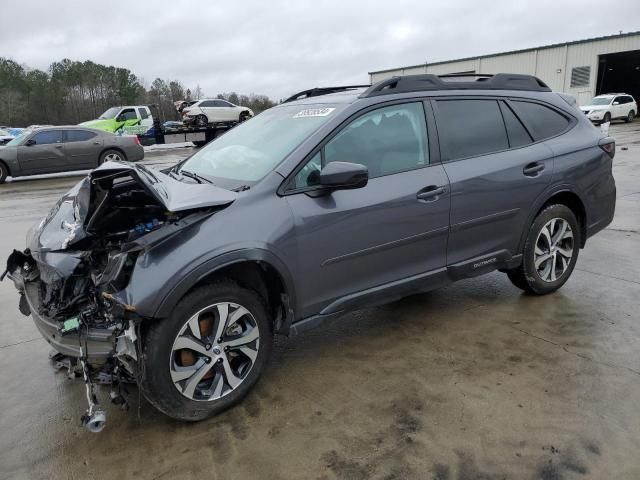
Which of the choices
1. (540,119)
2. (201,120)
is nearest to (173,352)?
(540,119)

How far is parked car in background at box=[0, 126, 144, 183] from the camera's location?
1437 cm

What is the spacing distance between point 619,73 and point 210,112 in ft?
112

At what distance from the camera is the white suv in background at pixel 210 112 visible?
23828 mm

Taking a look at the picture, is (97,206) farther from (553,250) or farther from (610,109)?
(610,109)

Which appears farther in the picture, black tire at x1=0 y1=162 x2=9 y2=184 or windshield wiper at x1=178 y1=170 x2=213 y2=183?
black tire at x1=0 y1=162 x2=9 y2=184

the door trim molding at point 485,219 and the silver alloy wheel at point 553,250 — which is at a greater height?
the door trim molding at point 485,219

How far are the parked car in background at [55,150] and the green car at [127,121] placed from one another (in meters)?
6.01

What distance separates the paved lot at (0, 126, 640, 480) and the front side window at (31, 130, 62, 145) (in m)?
12.2

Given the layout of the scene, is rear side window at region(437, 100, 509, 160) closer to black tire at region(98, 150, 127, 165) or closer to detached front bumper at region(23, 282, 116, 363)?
detached front bumper at region(23, 282, 116, 363)

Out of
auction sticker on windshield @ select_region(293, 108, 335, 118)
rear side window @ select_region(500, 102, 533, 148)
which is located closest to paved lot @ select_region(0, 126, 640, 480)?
rear side window @ select_region(500, 102, 533, 148)

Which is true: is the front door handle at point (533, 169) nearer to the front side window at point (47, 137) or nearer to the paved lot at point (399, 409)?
the paved lot at point (399, 409)

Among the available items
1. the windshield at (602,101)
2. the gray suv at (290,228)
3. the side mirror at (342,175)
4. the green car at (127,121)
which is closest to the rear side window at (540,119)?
the gray suv at (290,228)

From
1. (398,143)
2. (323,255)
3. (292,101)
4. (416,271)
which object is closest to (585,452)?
(416,271)

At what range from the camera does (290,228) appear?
2912mm
